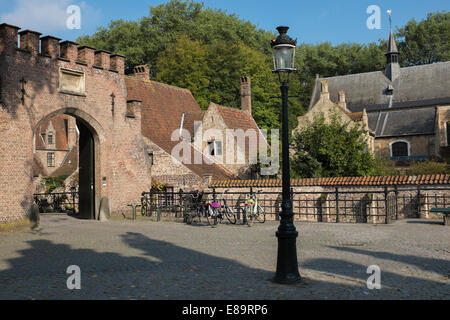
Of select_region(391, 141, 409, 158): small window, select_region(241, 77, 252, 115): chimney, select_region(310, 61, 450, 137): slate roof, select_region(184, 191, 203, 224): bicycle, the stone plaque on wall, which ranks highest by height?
select_region(310, 61, 450, 137): slate roof

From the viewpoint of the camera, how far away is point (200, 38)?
4753 cm

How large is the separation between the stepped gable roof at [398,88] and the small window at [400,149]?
653cm

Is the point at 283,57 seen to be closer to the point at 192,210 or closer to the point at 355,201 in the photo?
A: the point at 192,210

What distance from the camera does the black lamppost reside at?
6621 millimetres

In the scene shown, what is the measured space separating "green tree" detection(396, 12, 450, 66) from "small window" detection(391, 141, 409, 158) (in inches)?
812

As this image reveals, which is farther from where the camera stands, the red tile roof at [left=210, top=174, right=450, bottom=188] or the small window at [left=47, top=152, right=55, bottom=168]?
the small window at [left=47, top=152, right=55, bottom=168]

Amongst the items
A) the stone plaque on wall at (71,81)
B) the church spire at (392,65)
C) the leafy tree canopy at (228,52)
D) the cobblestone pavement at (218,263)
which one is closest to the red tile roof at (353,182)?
the cobblestone pavement at (218,263)

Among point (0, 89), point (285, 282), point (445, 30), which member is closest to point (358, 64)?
point (445, 30)

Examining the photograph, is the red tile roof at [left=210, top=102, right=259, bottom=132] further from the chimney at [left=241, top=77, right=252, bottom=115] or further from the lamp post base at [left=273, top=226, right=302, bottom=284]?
the lamp post base at [left=273, top=226, right=302, bottom=284]

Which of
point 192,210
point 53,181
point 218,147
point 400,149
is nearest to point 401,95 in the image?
point 400,149

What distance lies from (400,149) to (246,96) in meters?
26.9

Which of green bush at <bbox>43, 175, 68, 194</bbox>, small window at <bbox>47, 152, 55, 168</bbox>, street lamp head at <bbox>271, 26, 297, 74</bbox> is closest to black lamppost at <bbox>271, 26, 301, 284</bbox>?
street lamp head at <bbox>271, 26, 297, 74</bbox>

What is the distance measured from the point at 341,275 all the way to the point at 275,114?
107 ft
